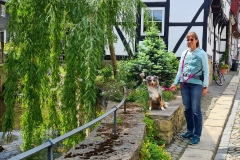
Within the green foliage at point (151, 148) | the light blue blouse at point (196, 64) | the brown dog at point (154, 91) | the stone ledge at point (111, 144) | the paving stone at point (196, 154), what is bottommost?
the paving stone at point (196, 154)

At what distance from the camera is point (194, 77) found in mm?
5207

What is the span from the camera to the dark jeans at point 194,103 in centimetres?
524

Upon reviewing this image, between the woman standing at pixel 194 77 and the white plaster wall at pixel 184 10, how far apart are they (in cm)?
853

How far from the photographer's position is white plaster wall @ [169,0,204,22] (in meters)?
13.4

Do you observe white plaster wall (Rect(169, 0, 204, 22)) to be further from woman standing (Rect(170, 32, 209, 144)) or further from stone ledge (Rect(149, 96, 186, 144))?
woman standing (Rect(170, 32, 209, 144))

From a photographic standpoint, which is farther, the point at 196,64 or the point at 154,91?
the point at 154,91

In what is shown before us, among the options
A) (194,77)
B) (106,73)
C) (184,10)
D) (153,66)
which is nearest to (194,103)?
(194,77)

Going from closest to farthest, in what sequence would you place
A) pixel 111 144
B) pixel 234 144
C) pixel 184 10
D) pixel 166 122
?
pixel 111 144 < pixel 166 122 < pixel 234 144 < pixel 184 10

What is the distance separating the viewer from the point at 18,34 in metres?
5.45

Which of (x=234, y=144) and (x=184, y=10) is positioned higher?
(x=184, y=10)

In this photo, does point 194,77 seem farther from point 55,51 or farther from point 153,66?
point 153,66

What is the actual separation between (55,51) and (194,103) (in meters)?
2.33

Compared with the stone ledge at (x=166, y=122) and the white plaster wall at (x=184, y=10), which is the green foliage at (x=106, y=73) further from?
the white plaster wall at (x=184, y=10)

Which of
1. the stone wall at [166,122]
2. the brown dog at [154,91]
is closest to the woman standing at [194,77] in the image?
the stone wall at [166,122]
